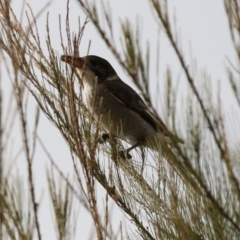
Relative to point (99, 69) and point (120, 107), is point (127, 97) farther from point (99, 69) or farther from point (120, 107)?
point (99, 69)

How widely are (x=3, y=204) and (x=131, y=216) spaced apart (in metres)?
1.47

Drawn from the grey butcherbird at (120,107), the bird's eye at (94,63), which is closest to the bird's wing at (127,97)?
the grey butcherbird at (120,107)

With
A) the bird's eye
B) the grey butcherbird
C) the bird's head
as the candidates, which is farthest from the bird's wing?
the bird's eye

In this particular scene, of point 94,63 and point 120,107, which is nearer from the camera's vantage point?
point 120,107

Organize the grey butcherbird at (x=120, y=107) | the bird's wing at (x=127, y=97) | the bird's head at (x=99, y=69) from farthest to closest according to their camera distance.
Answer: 1. the bird's head at (x=99, y=69)
2. the bird's wing at (x=127, y=97)
3. the grey butcherbird at (x=120, y=107)

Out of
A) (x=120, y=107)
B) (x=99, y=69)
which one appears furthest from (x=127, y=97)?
(x=99, y=69)

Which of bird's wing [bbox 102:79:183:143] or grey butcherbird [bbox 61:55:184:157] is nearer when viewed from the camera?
grey butcherbird [bbox 61:55:184:157]

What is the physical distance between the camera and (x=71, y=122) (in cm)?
392

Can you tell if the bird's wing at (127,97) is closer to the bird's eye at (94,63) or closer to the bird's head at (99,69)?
the bird's head at (99,69)

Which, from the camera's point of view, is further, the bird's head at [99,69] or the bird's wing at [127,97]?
the bird's head at [99,69]

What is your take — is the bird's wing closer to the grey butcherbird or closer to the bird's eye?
the grey butcherbird

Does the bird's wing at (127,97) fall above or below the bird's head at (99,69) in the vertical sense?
below

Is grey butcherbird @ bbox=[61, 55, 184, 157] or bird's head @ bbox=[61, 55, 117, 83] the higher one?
bird's head @ bbox=[61, 55, 117, 83]

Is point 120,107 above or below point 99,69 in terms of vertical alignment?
below
